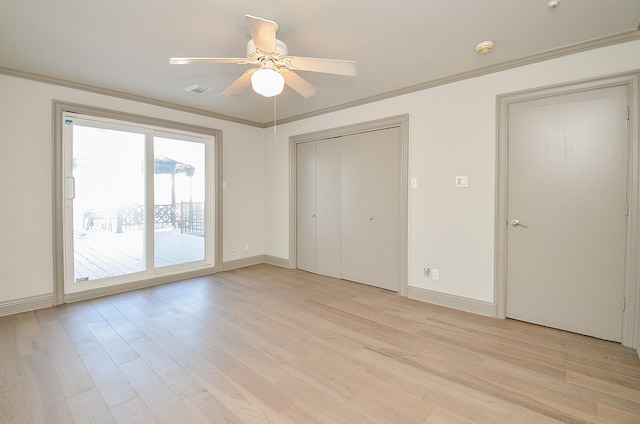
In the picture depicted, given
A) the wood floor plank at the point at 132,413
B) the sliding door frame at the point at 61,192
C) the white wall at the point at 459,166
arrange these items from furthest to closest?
the sliding door frame at the point at 61,192 → the white wall at the point at 459,166 → the wood floor plank at the point at 132,413

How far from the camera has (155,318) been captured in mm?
3053

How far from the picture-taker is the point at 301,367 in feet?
7.15

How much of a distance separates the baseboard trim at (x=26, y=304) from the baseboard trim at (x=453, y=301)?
423 cm

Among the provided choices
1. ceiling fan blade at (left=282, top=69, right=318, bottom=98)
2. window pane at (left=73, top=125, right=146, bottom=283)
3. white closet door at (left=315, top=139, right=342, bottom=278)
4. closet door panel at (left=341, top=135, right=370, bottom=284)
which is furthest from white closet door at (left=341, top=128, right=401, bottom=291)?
window pane at (left=73, top=125, right=146, bottom=283)

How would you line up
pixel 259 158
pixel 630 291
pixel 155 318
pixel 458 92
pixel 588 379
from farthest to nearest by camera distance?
1. pixel 259 158
2. pixel 458 92
3. pixel 155 318
4. pixel 630 291
5. pixel 588 379

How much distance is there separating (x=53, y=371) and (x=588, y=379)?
3771mm

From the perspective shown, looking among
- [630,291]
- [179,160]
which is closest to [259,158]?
[179,160]

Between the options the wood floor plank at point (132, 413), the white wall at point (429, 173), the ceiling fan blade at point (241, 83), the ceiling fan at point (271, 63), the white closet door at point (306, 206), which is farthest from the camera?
the white closet door at point (306, 206)

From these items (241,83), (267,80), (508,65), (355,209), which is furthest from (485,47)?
(355,209)

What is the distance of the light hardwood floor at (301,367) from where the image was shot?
1730 millimetres

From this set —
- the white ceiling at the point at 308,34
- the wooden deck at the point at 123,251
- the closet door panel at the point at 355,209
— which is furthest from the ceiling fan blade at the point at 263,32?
the wooden deck at the point at 123,251

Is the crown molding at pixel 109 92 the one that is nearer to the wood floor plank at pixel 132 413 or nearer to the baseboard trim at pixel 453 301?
the wood floor plank at pixel 132 413

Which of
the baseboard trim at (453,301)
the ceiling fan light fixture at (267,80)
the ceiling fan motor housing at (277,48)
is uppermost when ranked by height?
the ceiling fan motor housing at (277,48)

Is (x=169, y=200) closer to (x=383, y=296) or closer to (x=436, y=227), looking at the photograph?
(x=383, y=296)
